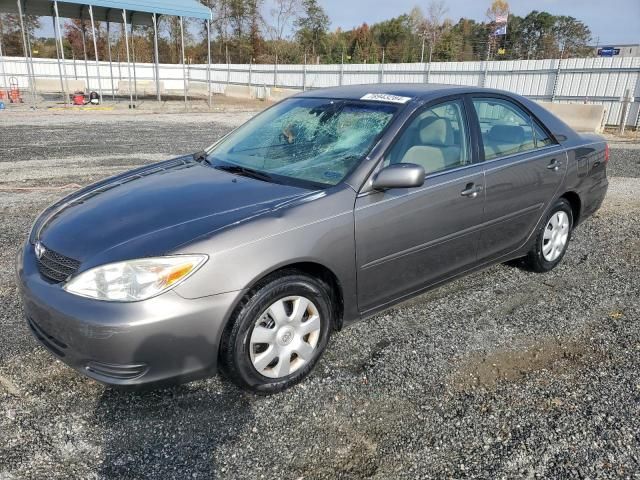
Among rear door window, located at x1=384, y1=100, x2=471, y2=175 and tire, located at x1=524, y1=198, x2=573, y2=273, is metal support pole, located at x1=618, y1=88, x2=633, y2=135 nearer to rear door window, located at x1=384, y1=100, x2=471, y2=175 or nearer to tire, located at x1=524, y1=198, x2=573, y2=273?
tire, located at x1=524, y1=198, x2=573, y2=273

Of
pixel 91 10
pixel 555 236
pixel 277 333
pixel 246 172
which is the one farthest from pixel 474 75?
pixel 277 333

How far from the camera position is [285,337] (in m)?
2.67

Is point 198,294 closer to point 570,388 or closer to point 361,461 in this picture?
point 361,461

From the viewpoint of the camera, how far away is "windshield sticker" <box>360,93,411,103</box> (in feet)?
11.0

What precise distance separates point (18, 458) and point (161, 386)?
67 cm

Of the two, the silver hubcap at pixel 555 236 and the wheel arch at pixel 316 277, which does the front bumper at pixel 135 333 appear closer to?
the wheel arch at pixel 316 277

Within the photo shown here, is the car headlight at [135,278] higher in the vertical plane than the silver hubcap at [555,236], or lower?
higher

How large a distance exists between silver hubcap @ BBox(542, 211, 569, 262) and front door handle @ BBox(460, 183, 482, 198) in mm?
1176

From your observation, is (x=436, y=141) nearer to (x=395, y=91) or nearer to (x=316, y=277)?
(x=395, y=91)

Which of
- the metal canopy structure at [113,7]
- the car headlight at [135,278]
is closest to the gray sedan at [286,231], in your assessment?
the car headlight at [135,278]

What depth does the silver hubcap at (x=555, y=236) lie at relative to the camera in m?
4.30

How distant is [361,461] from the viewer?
7.38 ft

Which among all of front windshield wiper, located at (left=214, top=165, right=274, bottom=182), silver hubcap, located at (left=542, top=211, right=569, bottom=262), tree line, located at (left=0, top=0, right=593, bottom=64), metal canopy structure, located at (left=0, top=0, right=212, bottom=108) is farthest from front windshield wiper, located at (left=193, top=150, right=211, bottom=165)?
tree line, located at (left=0, top=0, right=593, bottom=64)

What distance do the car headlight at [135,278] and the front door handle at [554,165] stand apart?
304 cm
